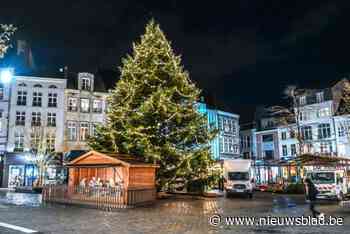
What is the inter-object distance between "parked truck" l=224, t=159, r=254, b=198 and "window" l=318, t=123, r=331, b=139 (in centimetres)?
2802

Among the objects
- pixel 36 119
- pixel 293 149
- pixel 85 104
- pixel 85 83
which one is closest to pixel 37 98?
pixel 36 119

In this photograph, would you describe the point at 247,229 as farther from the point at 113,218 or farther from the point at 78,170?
the point at 78,170

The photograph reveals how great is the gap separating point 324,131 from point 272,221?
4418 centimetres

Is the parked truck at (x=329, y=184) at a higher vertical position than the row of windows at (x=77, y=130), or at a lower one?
lower

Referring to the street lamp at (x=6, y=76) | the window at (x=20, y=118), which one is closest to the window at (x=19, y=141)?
the window at (x=20, y=118)

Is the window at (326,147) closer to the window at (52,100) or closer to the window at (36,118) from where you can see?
the window at (52,100)

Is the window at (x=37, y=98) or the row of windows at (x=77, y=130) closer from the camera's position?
the window at (x=37, y=98)

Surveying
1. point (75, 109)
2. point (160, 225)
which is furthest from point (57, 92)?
point (160, 225)

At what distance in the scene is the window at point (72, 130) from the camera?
137 feet

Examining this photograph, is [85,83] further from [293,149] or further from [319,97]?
[319,97]

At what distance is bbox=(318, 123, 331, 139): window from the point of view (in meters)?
52.2

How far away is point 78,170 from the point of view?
22.6 m

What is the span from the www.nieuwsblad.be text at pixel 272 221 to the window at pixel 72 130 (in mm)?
30940

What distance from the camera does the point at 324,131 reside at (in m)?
52.9
